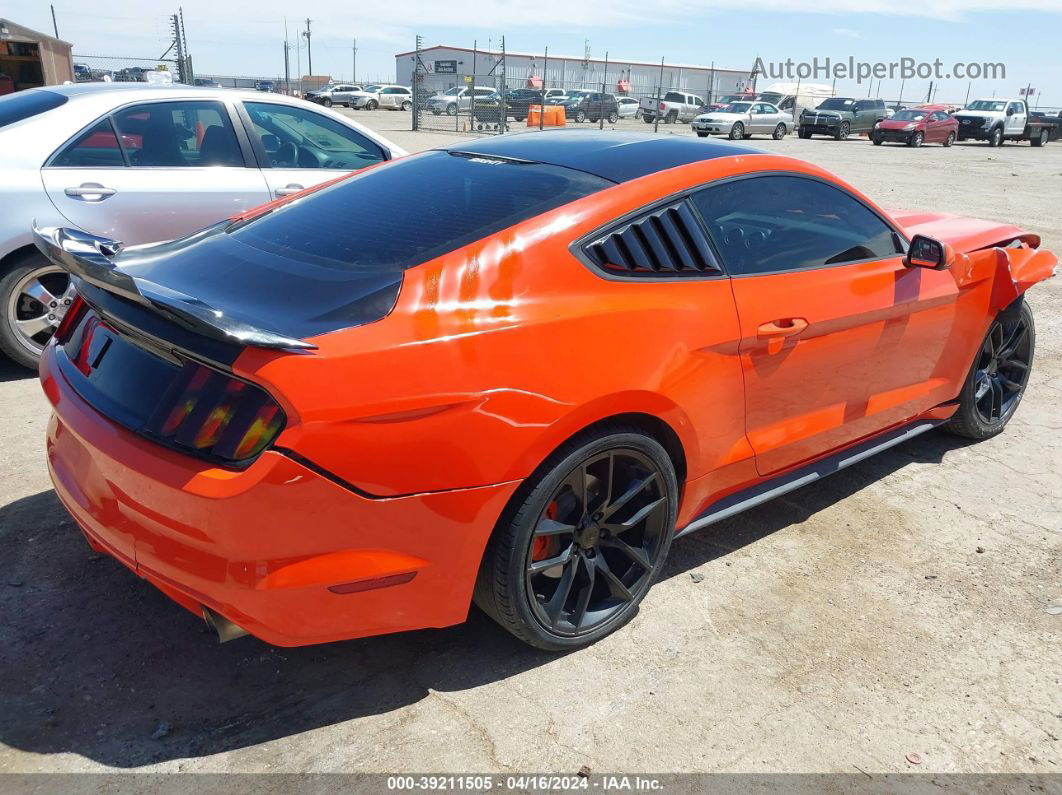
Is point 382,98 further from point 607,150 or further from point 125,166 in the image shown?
point 607,150

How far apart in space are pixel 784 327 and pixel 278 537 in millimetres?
1908

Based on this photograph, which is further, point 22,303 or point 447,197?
Result: point 22,303

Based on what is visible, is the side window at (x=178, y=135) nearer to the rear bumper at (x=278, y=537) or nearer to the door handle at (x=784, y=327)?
the rear bumper at (x=278, y=537)

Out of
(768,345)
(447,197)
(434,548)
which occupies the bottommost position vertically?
(434,548)

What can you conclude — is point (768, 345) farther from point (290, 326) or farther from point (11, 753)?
point (11, 753)

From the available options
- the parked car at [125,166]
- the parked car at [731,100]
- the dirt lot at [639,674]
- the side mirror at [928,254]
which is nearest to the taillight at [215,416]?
the dirt lot at [639,674]

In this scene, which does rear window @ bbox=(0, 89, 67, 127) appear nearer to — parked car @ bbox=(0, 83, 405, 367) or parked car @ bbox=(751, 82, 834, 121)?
parked car @ bbox=(0, 83, 405, 367)

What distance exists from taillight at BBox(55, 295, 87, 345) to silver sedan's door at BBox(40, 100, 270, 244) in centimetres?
226

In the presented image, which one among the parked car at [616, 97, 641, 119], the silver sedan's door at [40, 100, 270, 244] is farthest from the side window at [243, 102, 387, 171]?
the parked car at [616, 97, 641, 119]

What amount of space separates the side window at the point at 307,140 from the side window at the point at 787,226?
3.40m

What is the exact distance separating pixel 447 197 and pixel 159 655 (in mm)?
1737

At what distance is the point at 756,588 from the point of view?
3.28 meters

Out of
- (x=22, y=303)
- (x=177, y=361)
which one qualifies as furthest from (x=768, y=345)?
(x=22, y=303)

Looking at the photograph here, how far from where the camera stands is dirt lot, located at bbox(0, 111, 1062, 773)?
7.88ft
